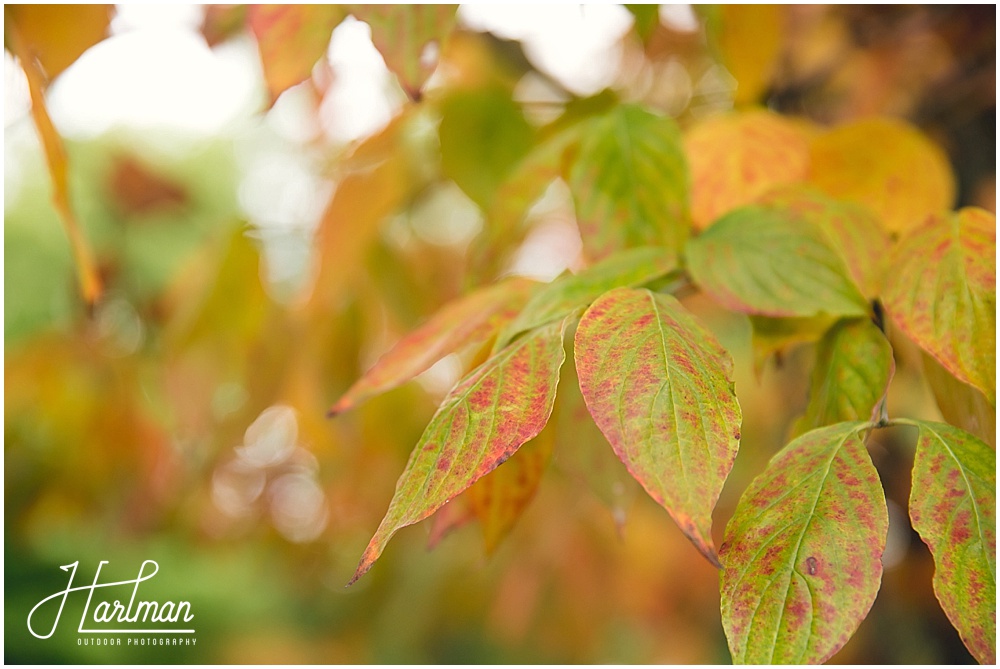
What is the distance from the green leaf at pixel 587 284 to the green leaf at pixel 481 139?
24 cm

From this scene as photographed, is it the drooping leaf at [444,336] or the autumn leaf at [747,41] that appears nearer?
the drooping leaf at [444,336]

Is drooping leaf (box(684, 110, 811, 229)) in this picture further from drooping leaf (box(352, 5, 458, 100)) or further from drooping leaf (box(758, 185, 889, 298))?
drooping leaf (box(352, 5, 458, 100))

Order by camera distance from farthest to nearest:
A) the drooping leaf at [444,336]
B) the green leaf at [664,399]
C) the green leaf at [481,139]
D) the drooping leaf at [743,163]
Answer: the green leaf at [481,139], the drooping leaf at [743,163], the drooping leaf at [444,336], the green leaf at [664,399]

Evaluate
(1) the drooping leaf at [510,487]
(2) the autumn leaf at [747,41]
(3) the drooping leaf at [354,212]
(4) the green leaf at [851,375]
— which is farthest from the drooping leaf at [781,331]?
(3) the drooping leaf at [354,212]

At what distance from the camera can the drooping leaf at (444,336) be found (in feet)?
1.08

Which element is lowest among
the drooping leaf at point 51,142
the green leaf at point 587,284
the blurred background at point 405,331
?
the blurred background at point 405,331

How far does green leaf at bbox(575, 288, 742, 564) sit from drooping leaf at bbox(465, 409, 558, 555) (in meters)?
0.10

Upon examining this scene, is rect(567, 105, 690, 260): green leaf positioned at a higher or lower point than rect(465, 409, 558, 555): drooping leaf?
higher

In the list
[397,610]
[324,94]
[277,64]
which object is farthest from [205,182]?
[277,64]

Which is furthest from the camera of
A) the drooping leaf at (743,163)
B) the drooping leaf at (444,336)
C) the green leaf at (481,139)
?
the green leaf at (481,139)

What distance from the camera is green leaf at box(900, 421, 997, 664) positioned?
9.9 inches

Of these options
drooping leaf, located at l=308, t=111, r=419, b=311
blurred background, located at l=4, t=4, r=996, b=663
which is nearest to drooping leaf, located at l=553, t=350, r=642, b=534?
blurred background, located at l=4, t=4, r=996, b=663

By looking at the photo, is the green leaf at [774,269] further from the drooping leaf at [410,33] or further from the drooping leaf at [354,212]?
the drooping leaf at [354,212]

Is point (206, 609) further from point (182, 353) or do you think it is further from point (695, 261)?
point (695, 261)
